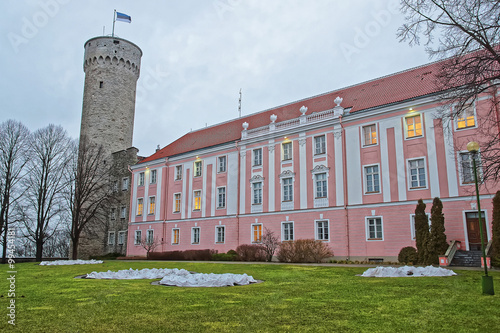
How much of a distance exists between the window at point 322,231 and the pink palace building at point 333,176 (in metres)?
0.07

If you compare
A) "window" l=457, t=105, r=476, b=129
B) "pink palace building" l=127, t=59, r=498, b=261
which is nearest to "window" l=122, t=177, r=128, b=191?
"pink palace building" l=127, t=59, r=498, b=261

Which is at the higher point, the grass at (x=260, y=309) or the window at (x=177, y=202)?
the window at (x=177, y=202)

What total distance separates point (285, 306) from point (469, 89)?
9.03 meters

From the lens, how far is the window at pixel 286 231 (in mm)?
29103

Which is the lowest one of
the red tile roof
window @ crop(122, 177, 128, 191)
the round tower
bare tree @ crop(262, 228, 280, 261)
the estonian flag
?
bare tree @ crop(262, 228, 280, 261)

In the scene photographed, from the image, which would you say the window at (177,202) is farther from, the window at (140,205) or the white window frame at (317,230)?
the white window frame at (317,230)

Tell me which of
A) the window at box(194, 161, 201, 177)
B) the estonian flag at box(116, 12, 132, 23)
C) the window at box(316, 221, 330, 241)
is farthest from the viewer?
the estonian flag at box(116, 12, 132, 23)

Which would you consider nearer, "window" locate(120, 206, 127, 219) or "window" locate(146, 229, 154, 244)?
"window" locate(146, 229, 154, 244)

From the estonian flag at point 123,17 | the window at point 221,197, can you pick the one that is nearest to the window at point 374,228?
the window at point 221,197

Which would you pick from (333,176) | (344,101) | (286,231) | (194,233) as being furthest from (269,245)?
(344,101)

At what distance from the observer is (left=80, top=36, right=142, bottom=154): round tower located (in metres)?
45.3

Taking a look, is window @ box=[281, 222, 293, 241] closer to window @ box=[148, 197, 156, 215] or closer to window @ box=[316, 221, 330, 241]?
window @ box=[316, 221, 330, 241]

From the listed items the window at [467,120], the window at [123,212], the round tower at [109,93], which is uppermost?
the round tower at [109,93]

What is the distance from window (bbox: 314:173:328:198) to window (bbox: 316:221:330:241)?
73.3 inches
